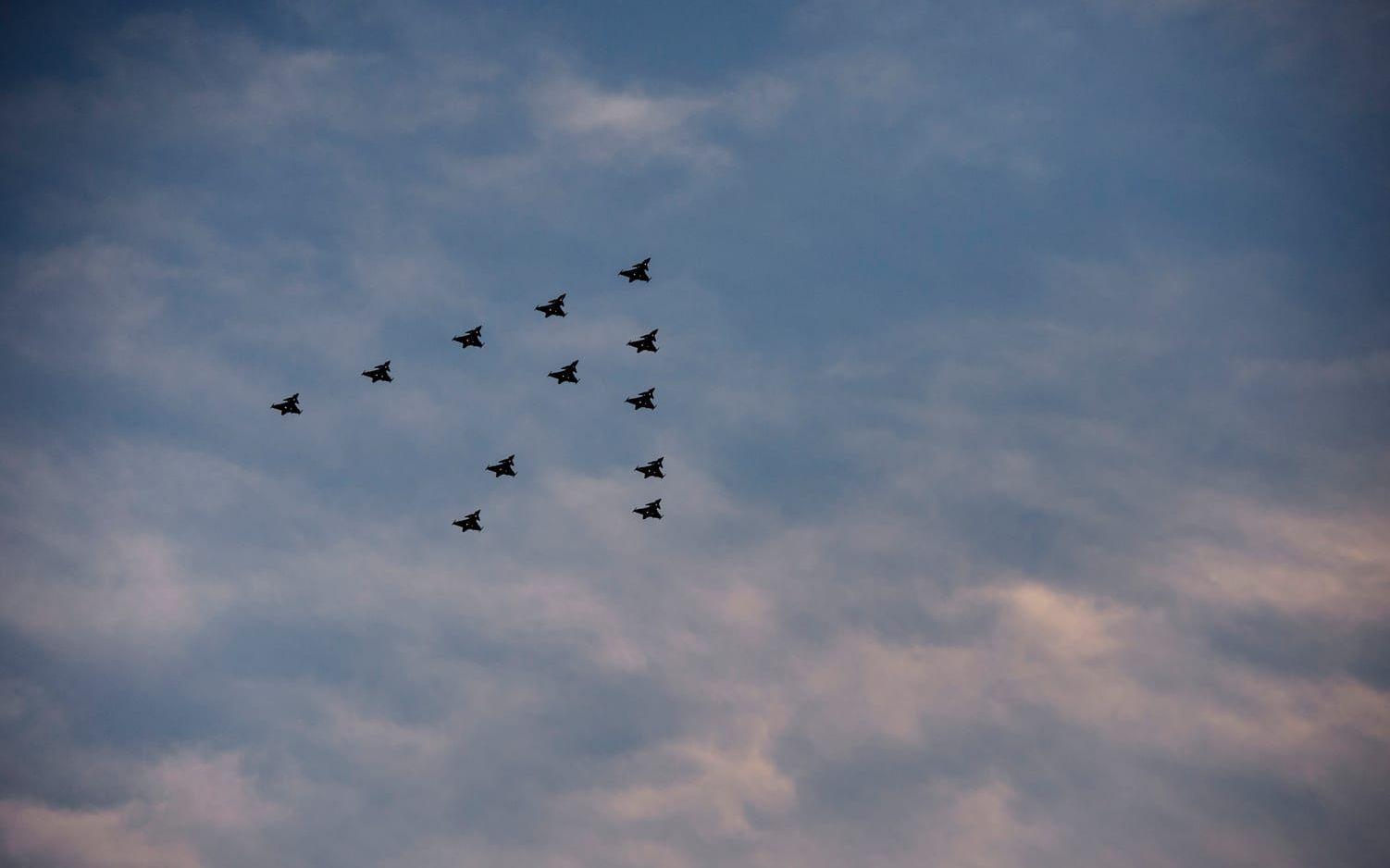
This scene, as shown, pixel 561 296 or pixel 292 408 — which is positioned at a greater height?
pixel 561 296

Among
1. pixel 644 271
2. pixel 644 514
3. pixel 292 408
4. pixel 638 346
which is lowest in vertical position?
pixel 644 514

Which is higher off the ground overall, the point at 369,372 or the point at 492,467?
the point at 369,372

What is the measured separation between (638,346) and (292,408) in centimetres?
4191

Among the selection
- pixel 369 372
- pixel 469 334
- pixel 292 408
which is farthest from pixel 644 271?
pixel 292 408

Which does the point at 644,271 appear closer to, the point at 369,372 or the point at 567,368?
the point at 567,368

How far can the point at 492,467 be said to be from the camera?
129m

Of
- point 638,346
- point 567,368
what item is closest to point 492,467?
point 567,368

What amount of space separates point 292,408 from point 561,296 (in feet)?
114

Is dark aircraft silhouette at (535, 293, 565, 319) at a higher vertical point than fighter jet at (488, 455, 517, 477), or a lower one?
higher

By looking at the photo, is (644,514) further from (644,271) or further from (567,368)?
(644,271)

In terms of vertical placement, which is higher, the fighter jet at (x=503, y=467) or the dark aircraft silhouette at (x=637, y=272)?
the dark aircraft silhouette at (x=637, y=272)

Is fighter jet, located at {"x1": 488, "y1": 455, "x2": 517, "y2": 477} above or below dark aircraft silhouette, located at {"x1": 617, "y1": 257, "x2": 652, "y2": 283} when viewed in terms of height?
below

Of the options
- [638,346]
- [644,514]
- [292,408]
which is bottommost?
[644,514]

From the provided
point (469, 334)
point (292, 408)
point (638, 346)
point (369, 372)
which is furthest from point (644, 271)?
point (292, 408)
